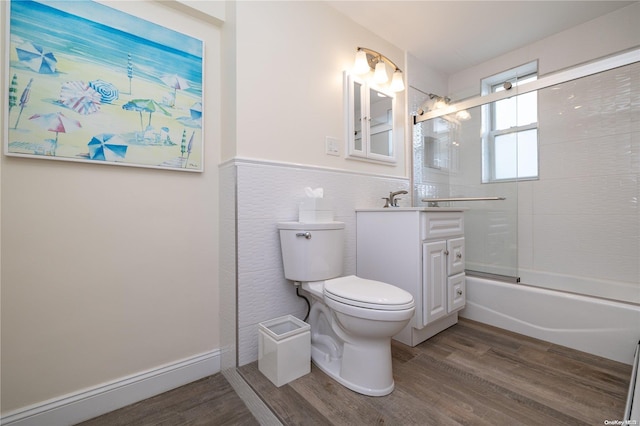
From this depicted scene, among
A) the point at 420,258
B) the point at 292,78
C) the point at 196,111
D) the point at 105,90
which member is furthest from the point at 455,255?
the point at 105,90

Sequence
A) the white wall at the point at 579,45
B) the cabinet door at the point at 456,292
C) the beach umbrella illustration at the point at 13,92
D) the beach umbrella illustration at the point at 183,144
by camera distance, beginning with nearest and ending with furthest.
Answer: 1. the beach umbrella illustration at the point at 13,92
2. the beach umbrella illustration at the point at 183,144
3. the cabinet door at the point at 456,292
4. the white wall at the point at 579,45

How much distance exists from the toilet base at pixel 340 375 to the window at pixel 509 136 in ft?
5.55

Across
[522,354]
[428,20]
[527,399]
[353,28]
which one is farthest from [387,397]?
[428,20]

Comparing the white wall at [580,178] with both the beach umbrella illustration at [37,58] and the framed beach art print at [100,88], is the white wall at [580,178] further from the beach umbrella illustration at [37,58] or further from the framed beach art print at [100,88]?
the beach umbrella illustration at [37,58]

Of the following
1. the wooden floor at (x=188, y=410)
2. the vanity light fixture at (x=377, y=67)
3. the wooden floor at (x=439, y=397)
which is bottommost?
the wooden floor at (x=188, y=410)

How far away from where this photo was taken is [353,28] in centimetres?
194

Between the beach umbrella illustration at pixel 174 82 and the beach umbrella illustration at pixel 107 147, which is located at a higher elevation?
the beach umbrella illustration at pixel 174 82

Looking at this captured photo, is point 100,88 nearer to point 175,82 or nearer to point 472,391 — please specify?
point 175,82

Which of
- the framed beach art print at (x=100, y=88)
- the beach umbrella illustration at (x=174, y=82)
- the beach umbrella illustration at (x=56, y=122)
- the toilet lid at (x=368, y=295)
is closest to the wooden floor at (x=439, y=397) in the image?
the toilet lid at (x=368, y=295)

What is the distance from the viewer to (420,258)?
156cm

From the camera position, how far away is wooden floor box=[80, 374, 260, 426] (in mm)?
1100

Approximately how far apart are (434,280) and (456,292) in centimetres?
31

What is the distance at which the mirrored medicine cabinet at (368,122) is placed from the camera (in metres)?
1.88

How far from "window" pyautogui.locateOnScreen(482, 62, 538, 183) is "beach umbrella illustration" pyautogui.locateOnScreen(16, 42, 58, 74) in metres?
2.59
